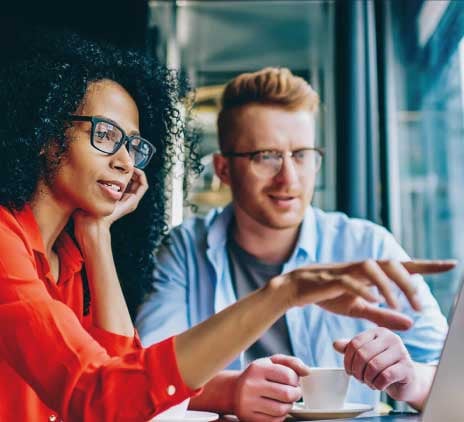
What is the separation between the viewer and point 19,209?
982 mm

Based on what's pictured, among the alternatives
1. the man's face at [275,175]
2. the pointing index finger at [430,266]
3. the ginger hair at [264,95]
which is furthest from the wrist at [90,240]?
the ginger hair at [264,95]

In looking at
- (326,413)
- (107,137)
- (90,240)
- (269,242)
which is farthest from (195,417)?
(269,242)

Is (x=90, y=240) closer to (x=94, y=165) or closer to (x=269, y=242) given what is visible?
(x=94, y=165)

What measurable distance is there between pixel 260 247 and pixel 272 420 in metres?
0.66

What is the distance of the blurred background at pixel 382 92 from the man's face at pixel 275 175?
144mm

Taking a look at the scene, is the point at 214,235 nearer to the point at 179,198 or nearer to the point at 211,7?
the point at 179,198

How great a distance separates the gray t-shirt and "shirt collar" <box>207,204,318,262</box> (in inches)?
1.4

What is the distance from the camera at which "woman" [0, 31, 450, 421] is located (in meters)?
0.77

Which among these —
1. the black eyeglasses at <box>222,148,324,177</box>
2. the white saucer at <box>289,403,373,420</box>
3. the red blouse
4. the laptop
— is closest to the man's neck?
the black eyeglasses at <box>222,148,324,177</box>

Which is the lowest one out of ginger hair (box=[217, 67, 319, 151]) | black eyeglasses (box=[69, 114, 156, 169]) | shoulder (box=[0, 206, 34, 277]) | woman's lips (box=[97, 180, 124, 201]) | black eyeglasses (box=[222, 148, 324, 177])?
shoulder (box=[0, 206, 34, 277])

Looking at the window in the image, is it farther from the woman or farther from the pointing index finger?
the pointing index finger

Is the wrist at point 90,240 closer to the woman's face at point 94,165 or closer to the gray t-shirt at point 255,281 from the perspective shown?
the woman's face at point 94,165

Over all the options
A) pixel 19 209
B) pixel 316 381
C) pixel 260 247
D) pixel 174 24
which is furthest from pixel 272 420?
pixel 174 24

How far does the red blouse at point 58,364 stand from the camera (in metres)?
0.77
